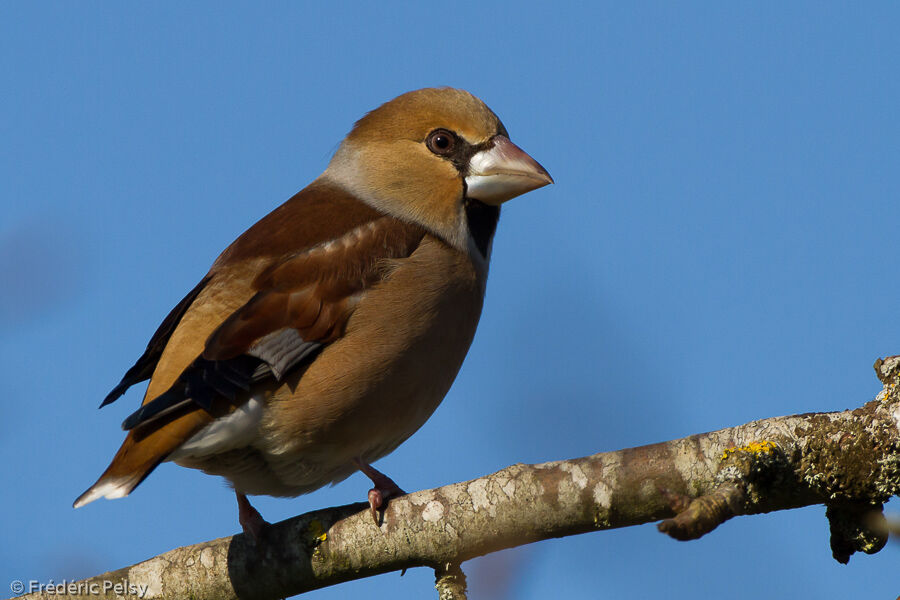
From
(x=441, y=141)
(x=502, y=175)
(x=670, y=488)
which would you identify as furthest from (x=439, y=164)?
(x=670, y=488)

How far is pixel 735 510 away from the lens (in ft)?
8.36

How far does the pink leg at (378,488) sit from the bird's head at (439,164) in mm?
1195

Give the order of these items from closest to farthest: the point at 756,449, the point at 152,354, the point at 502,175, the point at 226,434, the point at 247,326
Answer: the point at 756,449
the point at 226,434
the point at 247,326
the point at 152,354
the point at 502,175

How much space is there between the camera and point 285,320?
400 centimetres

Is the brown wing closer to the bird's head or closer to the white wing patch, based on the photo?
the white wing patch

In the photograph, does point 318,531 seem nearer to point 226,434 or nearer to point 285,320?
point 226,434

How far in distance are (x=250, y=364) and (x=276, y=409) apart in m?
0.23

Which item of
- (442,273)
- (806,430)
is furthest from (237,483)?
(806,430)

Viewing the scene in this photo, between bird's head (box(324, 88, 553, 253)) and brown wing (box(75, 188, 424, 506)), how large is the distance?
0.77 ft

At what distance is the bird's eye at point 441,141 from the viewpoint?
5.04 meters

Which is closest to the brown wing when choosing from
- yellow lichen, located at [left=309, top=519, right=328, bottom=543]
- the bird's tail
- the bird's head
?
the bird's tail

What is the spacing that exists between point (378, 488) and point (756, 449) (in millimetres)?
1509

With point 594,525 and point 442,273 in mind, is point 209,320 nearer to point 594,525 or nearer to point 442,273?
point 442,273

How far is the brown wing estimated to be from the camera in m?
3.58
